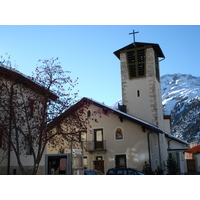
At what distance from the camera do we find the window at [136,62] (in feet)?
103

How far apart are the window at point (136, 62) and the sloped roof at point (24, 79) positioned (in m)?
15.7

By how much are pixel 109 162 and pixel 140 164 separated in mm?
2703

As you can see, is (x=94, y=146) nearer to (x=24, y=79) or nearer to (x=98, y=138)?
(x=98, y=138)

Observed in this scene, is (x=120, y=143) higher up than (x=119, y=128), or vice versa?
(x=119, y=128)

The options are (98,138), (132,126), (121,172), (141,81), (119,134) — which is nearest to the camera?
(121,172)

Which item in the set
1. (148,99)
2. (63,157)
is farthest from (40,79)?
(148,99)

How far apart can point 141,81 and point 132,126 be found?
6.79 metres

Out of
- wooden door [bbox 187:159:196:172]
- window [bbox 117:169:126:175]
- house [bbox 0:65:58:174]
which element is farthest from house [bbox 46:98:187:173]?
wooden door [bbox 187:159:196:172]

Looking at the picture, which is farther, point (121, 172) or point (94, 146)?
point (94, 146)

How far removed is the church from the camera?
25.4 m

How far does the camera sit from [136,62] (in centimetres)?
3153

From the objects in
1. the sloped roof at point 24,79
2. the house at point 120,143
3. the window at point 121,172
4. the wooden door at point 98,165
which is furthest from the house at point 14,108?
the wooden door at point 98,165

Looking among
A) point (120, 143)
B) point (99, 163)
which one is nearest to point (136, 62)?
point (120, 143)
